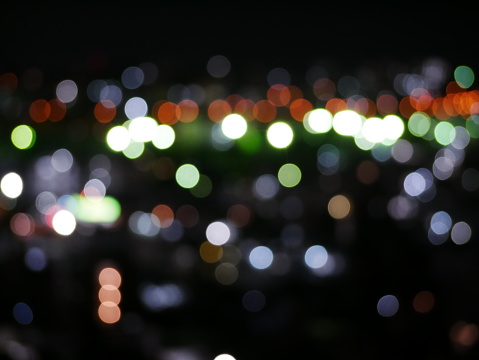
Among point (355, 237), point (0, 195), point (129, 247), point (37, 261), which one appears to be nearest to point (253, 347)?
point (355, 237)

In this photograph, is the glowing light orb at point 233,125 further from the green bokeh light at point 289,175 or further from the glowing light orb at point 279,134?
the green bokeh light at point 289,175

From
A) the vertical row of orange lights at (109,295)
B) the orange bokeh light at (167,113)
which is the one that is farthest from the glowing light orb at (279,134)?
the vertical row of orange lights at (109,295)

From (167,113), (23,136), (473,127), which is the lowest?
(23,136)

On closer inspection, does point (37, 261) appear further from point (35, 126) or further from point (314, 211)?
point (35, 126)

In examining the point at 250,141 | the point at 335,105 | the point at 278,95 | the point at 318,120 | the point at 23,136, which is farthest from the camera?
the point at 250,141

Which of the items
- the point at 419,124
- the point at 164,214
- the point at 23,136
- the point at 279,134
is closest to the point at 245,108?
the point at 279,134

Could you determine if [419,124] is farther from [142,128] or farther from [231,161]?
[142,128]

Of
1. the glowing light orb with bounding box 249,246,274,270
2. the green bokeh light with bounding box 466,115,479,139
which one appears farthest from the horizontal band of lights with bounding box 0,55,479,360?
the green bokeh light with bounding box 466,115,479,139
